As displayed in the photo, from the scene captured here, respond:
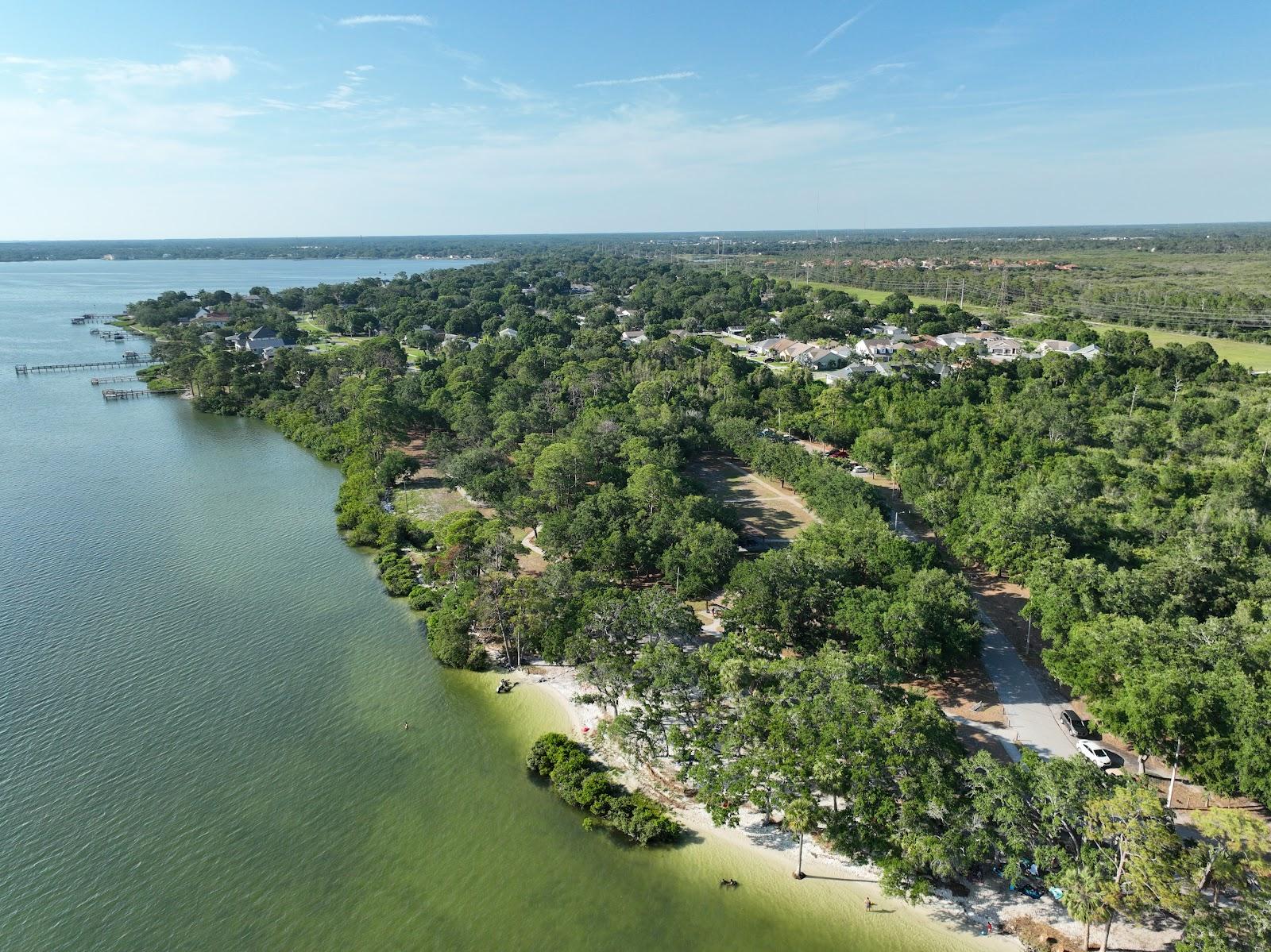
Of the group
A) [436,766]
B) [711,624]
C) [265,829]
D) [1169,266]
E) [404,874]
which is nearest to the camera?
[404,874]

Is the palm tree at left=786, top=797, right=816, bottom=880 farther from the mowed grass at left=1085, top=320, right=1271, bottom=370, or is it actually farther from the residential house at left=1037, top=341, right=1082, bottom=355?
the mowed grass at left=1085, top=320, right=1271, bottom=370

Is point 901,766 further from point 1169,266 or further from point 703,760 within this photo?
point 1169,266

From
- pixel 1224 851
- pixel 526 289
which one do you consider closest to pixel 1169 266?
pixel 526 289

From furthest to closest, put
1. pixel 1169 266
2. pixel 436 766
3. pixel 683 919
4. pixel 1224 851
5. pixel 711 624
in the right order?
pixel 1169 266
pixel 711 624
pixel 436 766
pixel 683 919
pixel 1224 851

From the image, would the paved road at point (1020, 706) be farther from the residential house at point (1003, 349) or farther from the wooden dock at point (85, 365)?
the wooden dock at point (85, 365)

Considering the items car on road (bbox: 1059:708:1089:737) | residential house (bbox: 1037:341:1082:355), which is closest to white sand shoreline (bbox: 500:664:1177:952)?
Result: car on road (bbox: 1059:708:1089:737)

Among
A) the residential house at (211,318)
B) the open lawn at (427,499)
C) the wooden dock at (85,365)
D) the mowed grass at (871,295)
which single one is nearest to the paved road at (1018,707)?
the open lawn at (427,499)
